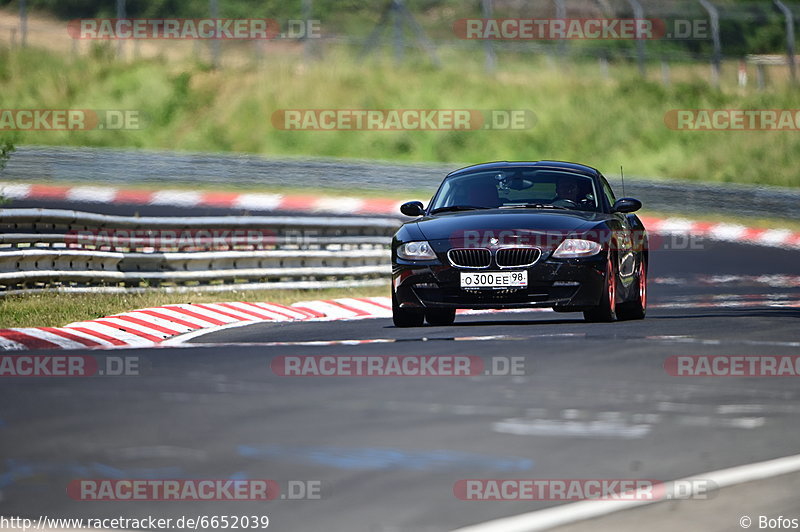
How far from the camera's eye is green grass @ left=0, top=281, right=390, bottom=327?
43.5ft

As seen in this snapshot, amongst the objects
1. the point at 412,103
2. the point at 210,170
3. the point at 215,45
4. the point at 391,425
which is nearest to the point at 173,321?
the point at 391,425

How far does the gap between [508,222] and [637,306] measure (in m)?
2.12

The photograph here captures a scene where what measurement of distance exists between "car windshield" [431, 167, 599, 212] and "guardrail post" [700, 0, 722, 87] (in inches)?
764

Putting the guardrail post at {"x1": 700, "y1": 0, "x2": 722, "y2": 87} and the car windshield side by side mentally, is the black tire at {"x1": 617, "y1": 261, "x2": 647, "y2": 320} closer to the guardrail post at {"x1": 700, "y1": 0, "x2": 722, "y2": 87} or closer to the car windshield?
the car windshield

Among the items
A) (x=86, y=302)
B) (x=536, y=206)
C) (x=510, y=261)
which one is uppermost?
(x=536, y=206)

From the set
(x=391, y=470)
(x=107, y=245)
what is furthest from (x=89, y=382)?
(x=107, y=245)

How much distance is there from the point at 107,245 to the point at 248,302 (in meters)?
1.67

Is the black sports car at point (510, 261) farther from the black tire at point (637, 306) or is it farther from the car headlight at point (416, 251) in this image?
the black tire at point (637, 306)

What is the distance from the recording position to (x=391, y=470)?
20.4ft

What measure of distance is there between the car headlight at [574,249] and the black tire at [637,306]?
4.83 feet

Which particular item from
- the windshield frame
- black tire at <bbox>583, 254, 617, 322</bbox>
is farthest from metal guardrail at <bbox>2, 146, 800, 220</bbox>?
black tire at <bbox>583, 254, 617, 322</bbox>

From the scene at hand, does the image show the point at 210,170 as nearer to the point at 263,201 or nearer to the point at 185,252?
the point at 263,201

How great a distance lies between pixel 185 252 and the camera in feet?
54.4

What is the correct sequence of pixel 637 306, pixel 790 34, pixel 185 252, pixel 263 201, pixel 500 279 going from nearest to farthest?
pixel 500 279 < pixel 637 306 < pixel 185 252 < pixel 263 201 < pixel 790 34
